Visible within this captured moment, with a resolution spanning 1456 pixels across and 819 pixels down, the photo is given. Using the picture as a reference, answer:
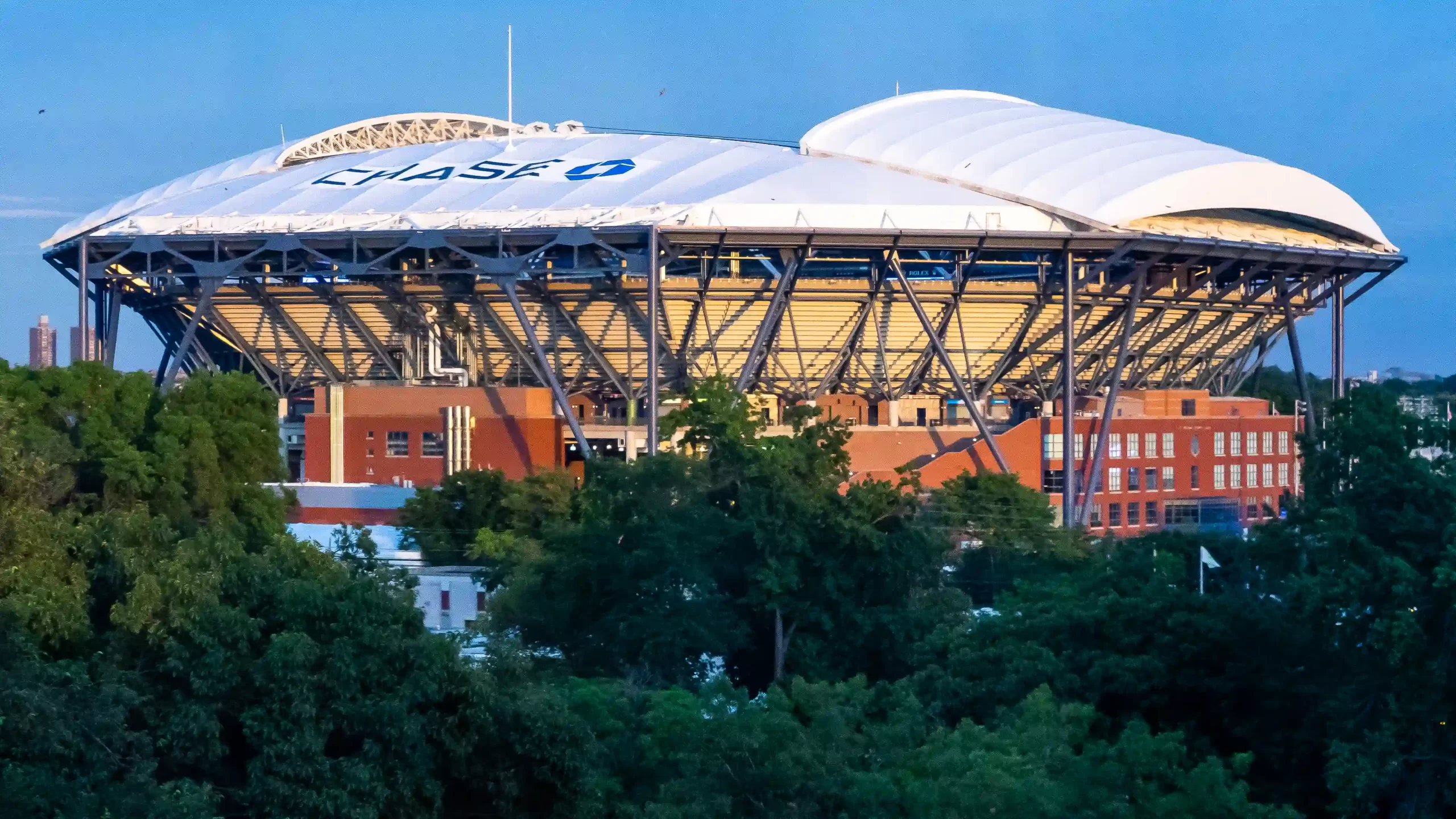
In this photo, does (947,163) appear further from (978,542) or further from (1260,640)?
(1260,640)

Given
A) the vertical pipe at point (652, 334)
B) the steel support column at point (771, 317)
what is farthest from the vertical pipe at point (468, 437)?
the steel support column at point (771, 317)

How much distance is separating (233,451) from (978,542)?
20808mm

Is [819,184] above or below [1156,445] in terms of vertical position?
above

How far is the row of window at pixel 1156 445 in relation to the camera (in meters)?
58.6

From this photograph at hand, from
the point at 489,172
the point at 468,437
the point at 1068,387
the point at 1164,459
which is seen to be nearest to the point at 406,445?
the point at 468,437

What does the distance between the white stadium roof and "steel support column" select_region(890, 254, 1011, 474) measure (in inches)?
75.8

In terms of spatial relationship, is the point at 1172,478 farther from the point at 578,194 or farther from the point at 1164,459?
the point at 578,194

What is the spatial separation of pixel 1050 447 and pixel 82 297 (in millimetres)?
31849

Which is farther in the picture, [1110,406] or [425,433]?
[425,433]

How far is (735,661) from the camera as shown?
2922 centimetres

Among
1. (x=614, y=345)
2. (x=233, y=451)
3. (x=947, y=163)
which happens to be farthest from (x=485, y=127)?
(x=233, y=451)

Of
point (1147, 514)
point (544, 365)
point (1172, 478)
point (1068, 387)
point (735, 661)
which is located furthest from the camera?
point (1172, 478)

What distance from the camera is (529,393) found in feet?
190

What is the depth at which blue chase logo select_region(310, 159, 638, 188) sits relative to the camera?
57531mm
